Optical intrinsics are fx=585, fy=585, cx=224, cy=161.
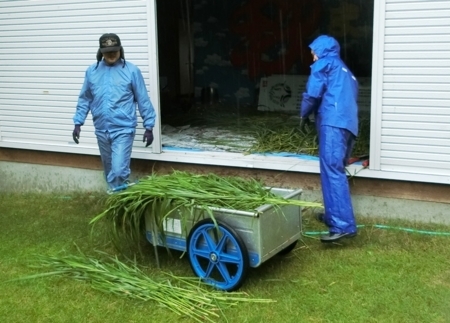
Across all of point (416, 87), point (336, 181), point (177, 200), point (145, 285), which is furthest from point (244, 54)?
point (145, 285)

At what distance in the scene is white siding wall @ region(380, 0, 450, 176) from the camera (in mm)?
4844

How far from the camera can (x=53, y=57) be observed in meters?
6.77

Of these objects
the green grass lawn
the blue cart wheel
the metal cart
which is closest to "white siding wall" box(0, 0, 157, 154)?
the green grass lawn

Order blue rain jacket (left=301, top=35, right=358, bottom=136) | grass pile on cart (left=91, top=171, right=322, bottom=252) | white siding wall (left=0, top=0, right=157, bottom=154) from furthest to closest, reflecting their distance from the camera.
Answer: white siding wall (left=0, top=0, right=157, bottom=154) < blue rain jacket (left=301, top=35, right=358, bottom=136) < grass pile on cart (left=91, top=171, right=322, bottom=252)

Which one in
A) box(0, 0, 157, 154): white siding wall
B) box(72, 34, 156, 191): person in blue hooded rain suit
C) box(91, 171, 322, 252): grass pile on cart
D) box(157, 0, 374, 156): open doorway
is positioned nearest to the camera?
box(91, 171, 322, 252): grass pile on cart

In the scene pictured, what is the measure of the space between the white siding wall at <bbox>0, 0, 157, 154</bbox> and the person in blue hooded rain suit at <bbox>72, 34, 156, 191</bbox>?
2.44 ft

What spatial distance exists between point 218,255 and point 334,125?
1.51 meters

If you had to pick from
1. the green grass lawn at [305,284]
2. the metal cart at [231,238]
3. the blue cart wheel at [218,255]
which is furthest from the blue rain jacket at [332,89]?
the blue cart wheel at [218,255]

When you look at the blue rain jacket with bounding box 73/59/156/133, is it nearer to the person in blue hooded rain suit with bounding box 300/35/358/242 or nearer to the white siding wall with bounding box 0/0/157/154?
the white siding wall with bounding box 0/0/157/154

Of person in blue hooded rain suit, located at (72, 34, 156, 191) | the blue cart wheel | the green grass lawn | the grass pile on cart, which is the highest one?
person in blue hooded rain suit, located at (72, 34, 156, 191)

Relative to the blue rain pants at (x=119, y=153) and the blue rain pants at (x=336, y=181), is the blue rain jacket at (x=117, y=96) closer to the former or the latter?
the blue rain pants at (x=119, y=153)

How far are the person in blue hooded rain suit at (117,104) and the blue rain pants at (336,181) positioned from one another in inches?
66.4

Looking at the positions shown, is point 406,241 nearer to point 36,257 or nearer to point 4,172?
point 36,257

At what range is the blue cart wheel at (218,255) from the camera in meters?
3.98
